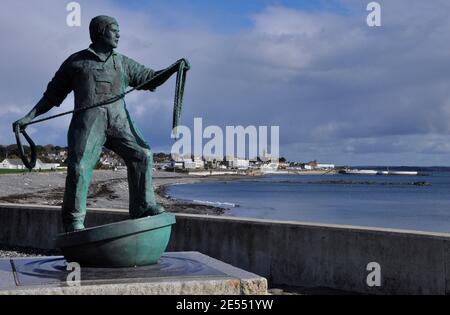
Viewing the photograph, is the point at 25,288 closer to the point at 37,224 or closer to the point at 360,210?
the point at 37,224

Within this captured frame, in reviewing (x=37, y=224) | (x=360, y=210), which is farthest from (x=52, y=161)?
(x=37, y=224)

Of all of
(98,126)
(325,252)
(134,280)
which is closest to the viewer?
(134,280)

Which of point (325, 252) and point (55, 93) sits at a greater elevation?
point (55, 93)

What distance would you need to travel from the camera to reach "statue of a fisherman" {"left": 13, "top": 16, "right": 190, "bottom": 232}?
274 inches

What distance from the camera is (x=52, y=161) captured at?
13188cm

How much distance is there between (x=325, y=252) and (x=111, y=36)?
4204 millimetres

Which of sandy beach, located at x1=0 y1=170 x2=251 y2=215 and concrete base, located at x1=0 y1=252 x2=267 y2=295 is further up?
concrete base, located at x1=0 y1=252 x2=267 y2=295

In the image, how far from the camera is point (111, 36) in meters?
7.23

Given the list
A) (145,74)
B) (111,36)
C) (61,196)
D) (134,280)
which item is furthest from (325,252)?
(61,196)

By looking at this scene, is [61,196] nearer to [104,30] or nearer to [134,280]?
[104,30]

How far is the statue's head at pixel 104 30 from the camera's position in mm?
7207

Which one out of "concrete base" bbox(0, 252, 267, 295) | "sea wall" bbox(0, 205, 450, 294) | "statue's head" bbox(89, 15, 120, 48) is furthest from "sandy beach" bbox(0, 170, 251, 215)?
"concrete base" bbox(0, 252, 267, 295)

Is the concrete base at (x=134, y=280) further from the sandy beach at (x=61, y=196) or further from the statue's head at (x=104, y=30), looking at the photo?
the sandy beach at (x=61, y=196)

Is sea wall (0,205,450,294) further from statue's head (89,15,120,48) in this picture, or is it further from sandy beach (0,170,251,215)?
sandy beach (0,170,251,215)
